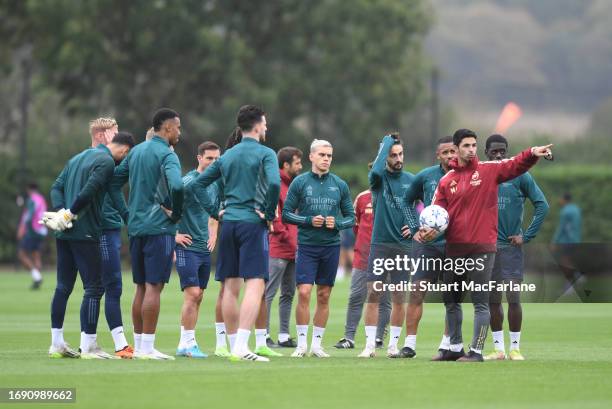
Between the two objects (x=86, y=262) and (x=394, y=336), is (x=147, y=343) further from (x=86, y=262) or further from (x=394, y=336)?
(x=394, y=336)

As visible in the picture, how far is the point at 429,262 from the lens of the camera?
1419cm

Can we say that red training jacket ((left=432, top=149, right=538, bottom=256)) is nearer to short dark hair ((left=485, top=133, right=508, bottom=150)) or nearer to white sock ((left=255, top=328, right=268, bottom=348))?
short dark hair ((left=485, top=133, right=508, bottom=150))

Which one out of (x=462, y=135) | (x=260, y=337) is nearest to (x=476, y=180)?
(x=462, y=135)

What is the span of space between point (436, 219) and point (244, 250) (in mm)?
2001

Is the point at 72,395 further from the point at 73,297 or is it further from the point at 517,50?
the point at 517,50

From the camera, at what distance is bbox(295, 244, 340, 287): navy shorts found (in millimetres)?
14805

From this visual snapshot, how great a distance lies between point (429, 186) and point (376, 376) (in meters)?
3.15

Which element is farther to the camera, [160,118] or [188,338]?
[188,338]

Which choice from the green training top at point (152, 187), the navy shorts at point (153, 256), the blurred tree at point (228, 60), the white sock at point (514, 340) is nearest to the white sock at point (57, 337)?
the navy shorts at point (153, 256)

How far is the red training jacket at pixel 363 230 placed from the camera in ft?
54.9

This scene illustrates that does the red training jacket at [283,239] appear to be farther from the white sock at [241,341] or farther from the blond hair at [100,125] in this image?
the white sock at [241,341]

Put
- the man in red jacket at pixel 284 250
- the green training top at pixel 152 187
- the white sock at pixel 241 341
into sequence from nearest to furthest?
1. the white sock at pixel 241 341
2. the green training top at pixel 152 187
3. the man in red jacket at pixel 284 250

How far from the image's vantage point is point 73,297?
27.4 m

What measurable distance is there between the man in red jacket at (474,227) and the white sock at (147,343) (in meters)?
3.02
